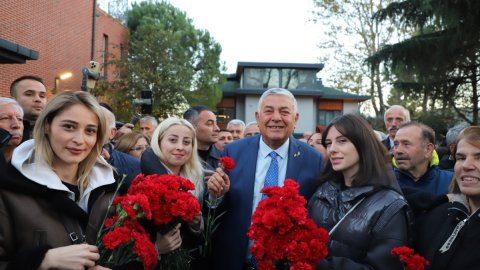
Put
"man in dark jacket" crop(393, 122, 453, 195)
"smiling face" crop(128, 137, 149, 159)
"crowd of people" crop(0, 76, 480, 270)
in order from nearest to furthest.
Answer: "crowd of people" crop(0, 76, 480, 270) → "man in dark jacket" crop(393, 122, 453, 195) → "smiling face" crop(128, 137, 149, 159)

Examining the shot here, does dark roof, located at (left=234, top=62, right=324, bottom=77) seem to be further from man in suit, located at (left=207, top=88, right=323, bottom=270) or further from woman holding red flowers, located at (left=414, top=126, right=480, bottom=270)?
woman holding red flowers, located at (left=414, top=126, right=480, bottom=270)

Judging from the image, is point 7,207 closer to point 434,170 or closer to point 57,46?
point 434,170

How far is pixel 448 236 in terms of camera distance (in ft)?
8.89

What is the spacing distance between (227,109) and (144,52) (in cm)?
1307

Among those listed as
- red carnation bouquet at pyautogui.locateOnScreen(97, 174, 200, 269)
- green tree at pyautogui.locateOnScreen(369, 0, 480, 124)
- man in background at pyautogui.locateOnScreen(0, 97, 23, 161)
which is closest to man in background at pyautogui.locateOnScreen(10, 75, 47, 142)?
man in background at pyautogui.locateOnScreen(0, 97, 23, 161)

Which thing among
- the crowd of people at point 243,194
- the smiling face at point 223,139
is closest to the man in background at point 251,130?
the smiling face at point 223,139

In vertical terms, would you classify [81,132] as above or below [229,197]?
above

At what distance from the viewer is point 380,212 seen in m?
2.74

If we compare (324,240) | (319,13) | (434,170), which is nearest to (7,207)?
(324,240)

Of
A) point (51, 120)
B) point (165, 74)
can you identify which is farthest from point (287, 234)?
point (165, 74)

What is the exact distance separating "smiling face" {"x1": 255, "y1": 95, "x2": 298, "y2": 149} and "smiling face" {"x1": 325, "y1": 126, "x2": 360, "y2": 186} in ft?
2.70

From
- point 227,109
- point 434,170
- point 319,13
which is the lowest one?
point 434,170

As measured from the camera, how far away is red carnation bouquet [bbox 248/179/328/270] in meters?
2.24

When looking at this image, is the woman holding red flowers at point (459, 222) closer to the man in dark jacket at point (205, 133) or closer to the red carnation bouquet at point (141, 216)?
the red carnation bouquet at point (141, 216)
